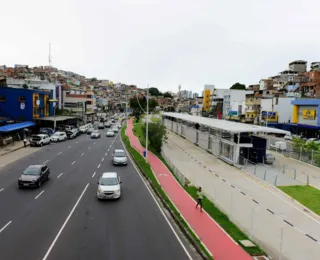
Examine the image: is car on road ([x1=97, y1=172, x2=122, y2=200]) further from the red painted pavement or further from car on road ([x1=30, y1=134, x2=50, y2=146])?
car on road ([x1=30, y1=134, x2=50, y2=146])

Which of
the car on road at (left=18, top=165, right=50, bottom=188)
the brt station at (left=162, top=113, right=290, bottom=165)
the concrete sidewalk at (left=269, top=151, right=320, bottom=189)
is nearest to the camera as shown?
the car on road at (left=18, top=165, right=50, bottom=188)

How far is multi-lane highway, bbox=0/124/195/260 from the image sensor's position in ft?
40.5

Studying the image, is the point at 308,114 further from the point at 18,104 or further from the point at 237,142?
the point at 18,104

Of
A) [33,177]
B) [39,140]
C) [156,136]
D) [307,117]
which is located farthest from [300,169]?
[39,140]

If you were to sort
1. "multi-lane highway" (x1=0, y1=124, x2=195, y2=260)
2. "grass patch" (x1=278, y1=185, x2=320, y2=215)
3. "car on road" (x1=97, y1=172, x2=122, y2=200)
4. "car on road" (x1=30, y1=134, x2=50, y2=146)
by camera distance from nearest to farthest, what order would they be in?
"multi-lane highway" (x1=0, y1=124, x2=195, y2=260) → "car on road" (x1=97, y1=172, x2=122, y2=200) → "grass patch" (x1=278, y1=185, x2=320, y2=215) → "car on road" (x1=30, y1=134, x2=50, y2=146)

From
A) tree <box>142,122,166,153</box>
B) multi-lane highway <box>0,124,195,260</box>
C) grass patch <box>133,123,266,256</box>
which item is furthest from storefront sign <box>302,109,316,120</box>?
grass patch <box>133,123,266,256</box>

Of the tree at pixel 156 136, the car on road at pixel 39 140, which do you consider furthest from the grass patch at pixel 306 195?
the car on road at pixel 39 140

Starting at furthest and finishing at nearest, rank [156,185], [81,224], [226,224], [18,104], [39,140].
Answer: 1. [18,104]
2. [39,140]
3. [156,185]
4. [226,224]
5. [81,224]

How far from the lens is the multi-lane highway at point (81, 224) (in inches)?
486

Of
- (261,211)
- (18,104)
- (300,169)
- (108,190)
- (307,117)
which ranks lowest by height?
(300,169)

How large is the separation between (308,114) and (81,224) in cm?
5580

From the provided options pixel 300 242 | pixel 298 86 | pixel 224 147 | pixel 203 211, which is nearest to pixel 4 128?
pixel 224 147

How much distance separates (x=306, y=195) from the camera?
22.8 metres

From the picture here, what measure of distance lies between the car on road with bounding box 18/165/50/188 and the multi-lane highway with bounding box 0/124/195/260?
0.44 metres
